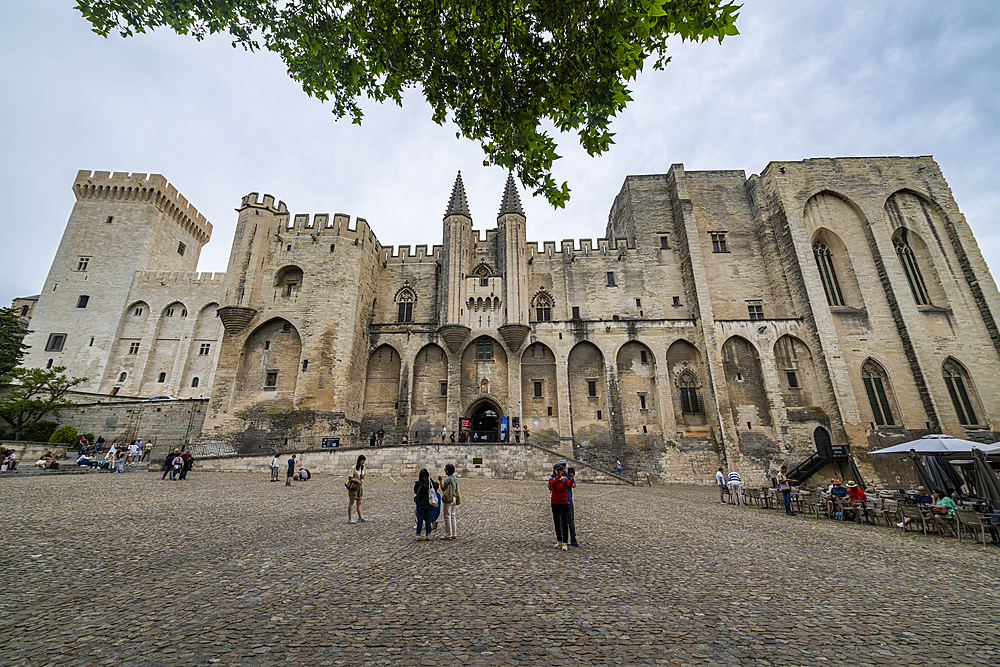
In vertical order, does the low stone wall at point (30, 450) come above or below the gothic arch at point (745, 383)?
below

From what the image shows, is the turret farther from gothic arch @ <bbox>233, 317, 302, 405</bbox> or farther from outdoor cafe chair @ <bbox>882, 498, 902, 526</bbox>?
outdoor cafe chair @ <bbox>882, 498, 902, 526</bbox>

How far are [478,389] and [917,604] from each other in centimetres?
2086

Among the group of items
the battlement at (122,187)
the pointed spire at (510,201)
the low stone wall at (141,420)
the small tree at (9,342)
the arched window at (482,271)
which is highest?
the battlement at (122,187)

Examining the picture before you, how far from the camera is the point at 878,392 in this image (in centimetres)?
2211

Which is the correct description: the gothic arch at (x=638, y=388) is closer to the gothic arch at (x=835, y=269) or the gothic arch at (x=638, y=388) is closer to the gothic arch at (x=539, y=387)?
the gothic arch at (x=539, y=387)

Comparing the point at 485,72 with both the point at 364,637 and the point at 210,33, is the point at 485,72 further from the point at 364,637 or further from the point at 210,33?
the point at 364,637

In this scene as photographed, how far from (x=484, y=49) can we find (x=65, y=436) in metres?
31.6

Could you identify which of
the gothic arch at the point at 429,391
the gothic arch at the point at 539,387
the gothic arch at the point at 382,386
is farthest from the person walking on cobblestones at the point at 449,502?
the gothic arch at the point at 382,386

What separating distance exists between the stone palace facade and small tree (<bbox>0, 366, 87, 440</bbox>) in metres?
6.30

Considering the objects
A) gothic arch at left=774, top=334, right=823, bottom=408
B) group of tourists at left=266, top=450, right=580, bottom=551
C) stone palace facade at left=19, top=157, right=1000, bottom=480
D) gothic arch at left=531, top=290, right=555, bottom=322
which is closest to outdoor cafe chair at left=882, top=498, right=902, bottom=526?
group of tourists at left=266, top=450, right=580, bottom=551

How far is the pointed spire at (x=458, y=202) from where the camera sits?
26.6m

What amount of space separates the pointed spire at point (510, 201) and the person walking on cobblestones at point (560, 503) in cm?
2219

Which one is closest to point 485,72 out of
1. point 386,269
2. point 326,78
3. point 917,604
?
point 326,78

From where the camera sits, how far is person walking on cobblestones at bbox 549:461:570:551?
6.27 metres
